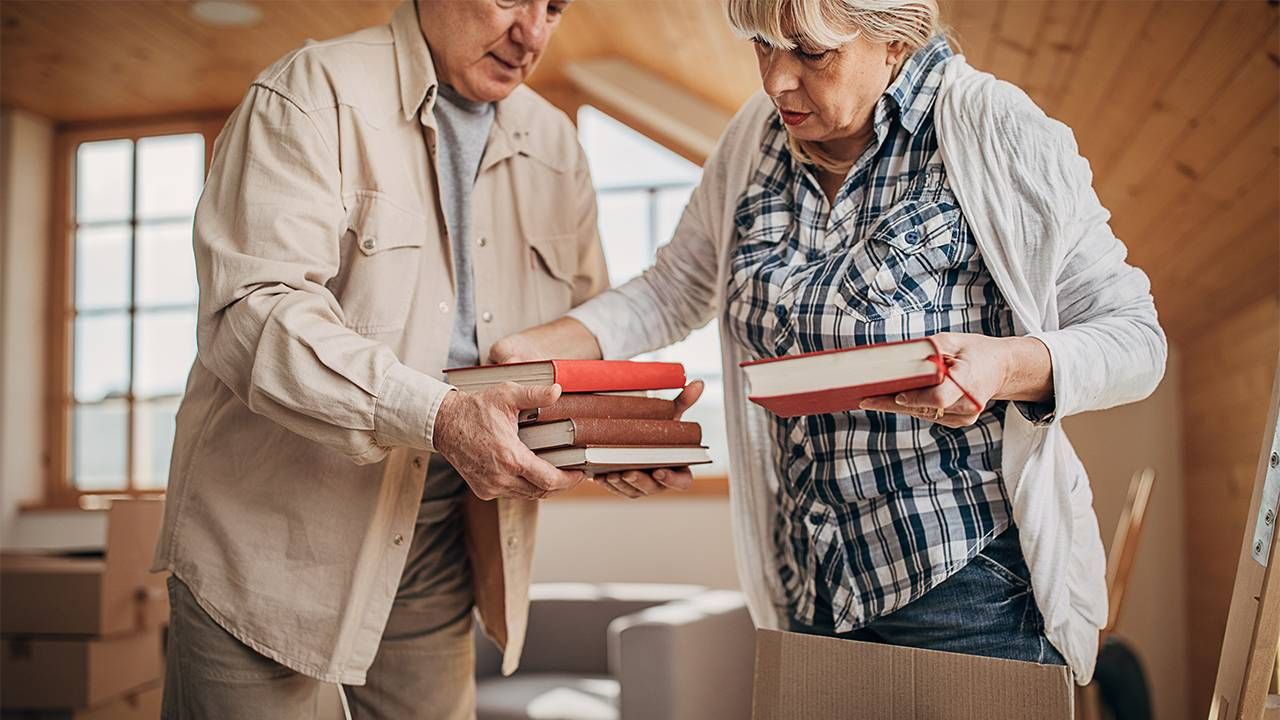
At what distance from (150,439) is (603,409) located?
476cm

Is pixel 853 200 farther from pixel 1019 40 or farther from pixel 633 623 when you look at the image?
pixel 633 623

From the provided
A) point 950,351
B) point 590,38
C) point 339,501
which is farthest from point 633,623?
point 590,38

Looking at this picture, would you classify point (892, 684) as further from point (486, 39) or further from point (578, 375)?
point (486, 39)

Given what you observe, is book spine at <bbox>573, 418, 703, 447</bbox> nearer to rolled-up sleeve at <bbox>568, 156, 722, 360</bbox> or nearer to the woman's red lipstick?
rolled-up sleeve at <bbox>568, 156, 722, 360</bbox>

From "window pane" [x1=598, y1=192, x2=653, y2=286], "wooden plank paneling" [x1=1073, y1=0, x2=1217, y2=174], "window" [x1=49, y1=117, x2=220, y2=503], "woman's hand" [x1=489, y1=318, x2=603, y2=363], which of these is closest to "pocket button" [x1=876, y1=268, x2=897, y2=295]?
"woman's hand" [x1=489, y1=318, x2=603, y2=363]

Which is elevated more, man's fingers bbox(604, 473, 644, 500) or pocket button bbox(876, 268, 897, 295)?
pocket button bbox(876, 268, 897, 295)

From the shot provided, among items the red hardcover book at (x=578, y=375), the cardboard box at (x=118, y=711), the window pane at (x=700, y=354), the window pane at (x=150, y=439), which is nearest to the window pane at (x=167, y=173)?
the window pane at (x=150, y=439)

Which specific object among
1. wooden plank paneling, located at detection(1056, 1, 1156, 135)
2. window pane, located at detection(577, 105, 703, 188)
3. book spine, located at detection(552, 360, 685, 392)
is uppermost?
window pane, located at detection(577, 105, 703, 188)

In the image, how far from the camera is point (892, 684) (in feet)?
3.55

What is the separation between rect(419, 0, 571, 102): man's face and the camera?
1.46 meters

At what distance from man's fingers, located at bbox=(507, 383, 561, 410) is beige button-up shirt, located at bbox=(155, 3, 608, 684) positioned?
0.28ft

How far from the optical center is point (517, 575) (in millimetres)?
1557

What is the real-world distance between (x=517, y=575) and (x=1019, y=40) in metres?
1.59

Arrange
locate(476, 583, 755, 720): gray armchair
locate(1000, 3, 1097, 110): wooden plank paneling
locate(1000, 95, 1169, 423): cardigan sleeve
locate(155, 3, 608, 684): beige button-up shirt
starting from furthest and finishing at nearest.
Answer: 1. locate(476, 583, 755, 720): gray armchair
2. locate(1000, 3, 1097, 110): wooden plank paneling
3. locate(155, 3, 608, 684): beige button-up shirt
4. locate(1000, 95, 1169, 423): cardigan sleeve
